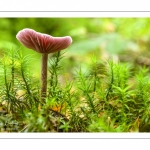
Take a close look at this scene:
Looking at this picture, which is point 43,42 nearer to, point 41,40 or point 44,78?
point 41,40

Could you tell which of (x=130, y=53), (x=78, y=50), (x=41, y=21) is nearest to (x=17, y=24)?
(x=41, y=21)

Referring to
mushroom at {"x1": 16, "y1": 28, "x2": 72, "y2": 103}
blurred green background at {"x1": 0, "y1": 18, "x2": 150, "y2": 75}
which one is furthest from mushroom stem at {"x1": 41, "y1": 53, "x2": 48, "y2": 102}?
blurred green background at {"x1": 0, "y1": 18, "x2": 150, "y2": 75}

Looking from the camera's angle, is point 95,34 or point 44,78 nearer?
point 44,78

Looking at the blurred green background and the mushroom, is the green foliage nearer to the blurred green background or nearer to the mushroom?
the mushroom

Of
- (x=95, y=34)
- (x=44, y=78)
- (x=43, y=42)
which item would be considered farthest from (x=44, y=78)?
(x=95, y=34)

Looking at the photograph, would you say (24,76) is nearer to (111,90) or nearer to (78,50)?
(111,90)

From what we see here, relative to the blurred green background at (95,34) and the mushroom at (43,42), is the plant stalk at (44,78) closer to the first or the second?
the mushroom at (43,42)

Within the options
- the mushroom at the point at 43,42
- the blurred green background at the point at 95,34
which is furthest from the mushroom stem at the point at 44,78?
the blurred green background at the point at 95,34

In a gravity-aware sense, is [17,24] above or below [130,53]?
above

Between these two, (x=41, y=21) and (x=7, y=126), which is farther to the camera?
(x=41, y=21)
